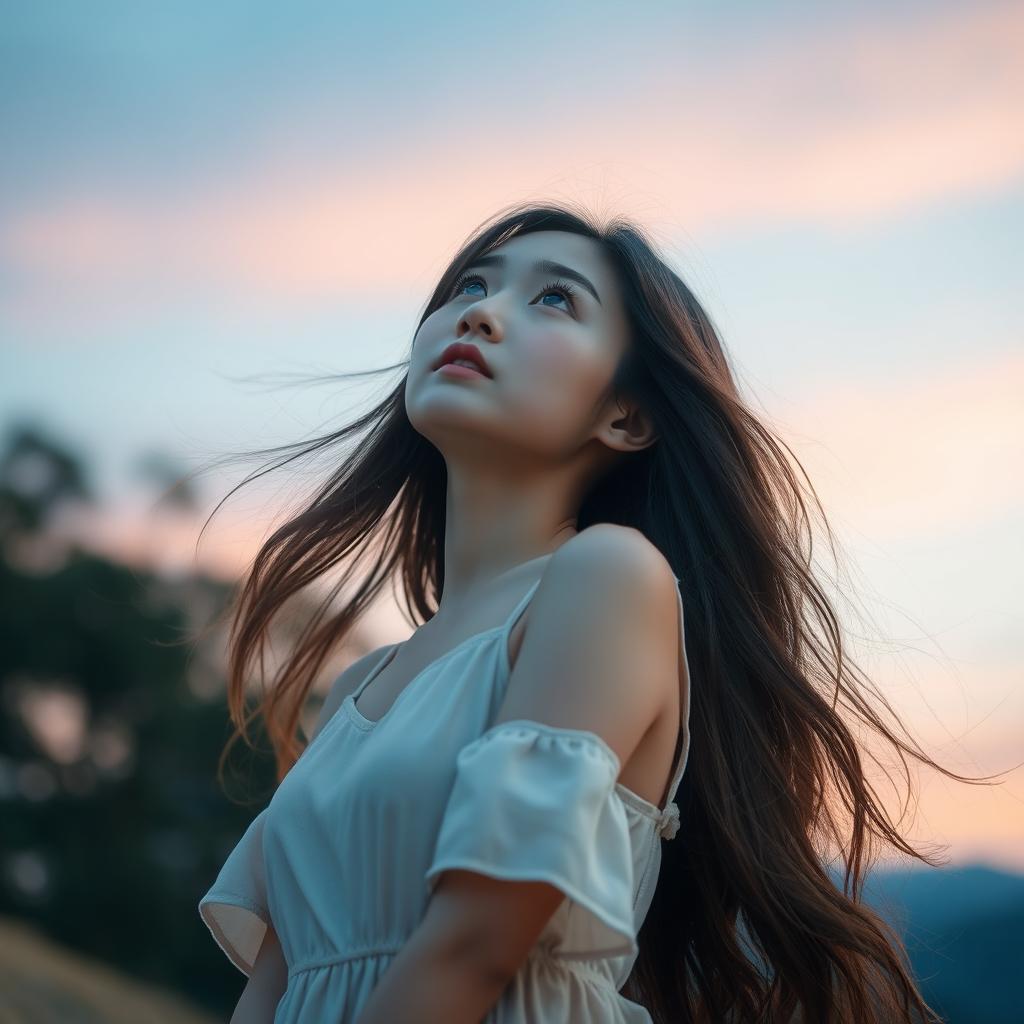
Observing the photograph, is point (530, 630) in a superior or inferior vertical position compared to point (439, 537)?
superior

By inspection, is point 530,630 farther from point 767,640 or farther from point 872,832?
point 872,832

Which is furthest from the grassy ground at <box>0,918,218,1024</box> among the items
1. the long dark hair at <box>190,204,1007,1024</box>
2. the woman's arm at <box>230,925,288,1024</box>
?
the long dark hair at <box>190,204,1007,1024</box>

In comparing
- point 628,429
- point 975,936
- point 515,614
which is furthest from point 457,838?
point 975,936

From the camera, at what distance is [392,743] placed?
2100 millimetres

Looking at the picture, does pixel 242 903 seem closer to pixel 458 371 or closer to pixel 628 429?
pixel 458 371

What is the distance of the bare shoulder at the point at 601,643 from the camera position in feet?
6.28

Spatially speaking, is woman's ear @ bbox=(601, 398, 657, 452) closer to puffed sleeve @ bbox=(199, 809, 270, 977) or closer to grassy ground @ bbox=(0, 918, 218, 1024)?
puffed sleeve @ bbox=(199, 809, 270, 977)

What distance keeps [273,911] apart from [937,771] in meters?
1.41

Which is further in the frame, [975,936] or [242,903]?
[975,936]

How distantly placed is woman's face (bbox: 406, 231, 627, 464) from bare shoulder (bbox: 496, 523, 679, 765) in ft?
1.36

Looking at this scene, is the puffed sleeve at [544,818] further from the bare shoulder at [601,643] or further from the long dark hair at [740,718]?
the long dark hair at [740,718]

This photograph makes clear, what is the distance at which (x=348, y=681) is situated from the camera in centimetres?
284

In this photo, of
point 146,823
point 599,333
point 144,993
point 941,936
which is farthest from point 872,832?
point 146,823

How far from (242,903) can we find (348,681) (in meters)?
0.57
